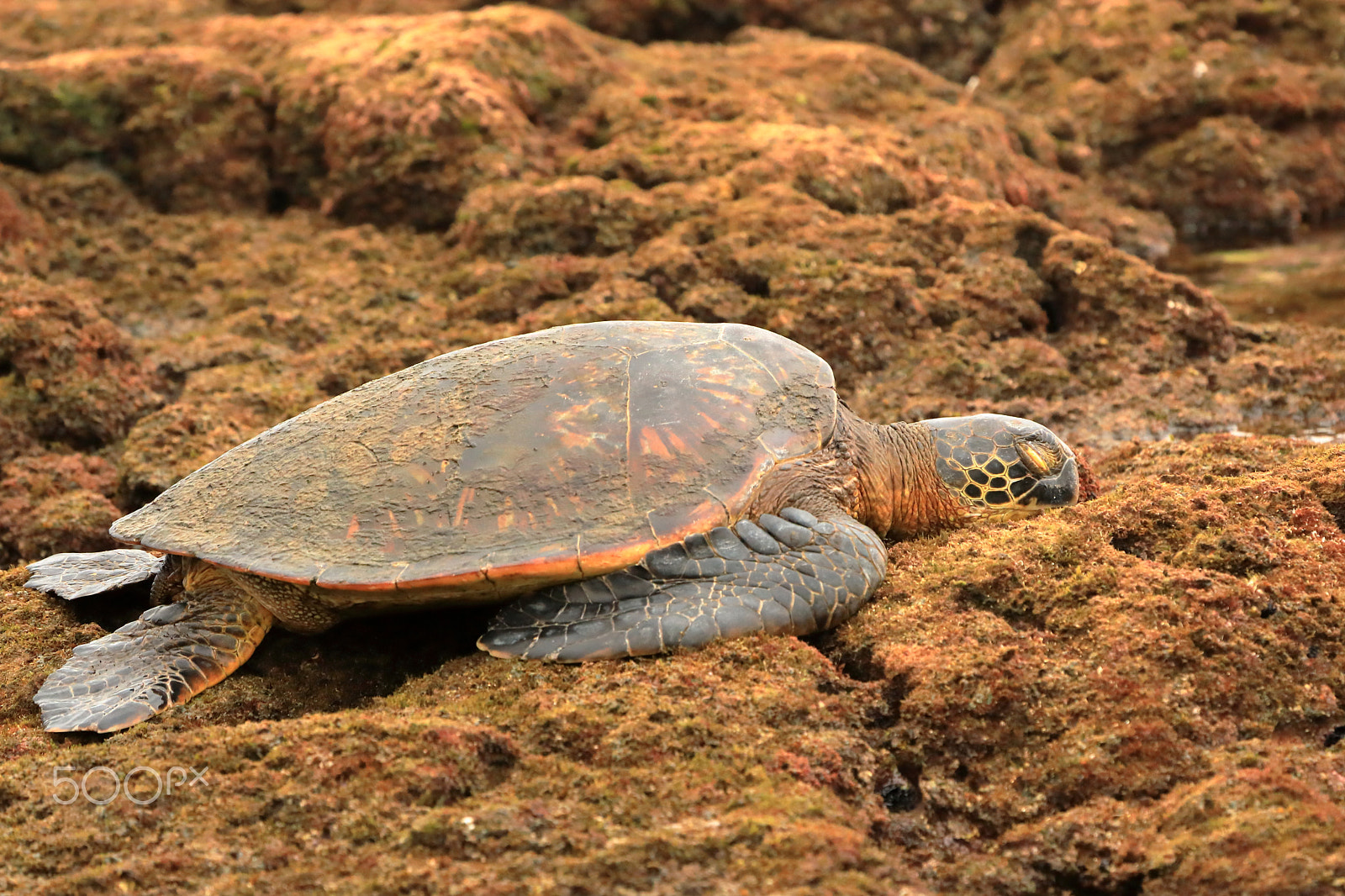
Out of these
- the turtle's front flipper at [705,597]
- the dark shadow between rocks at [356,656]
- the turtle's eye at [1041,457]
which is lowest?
the dark shadow between rocks at [356,656]

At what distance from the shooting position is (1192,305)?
24.5 ft

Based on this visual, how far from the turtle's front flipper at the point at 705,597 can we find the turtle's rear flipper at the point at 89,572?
1854mm

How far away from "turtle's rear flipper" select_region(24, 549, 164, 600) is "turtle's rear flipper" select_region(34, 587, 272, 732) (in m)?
0.32

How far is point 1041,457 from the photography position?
479cm

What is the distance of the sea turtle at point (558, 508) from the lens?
3961mm

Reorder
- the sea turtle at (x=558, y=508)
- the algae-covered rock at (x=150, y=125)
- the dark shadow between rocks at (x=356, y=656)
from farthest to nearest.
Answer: the algae-covered rock at (x=150, y=125) < the dark shadow between rocks at (x=356, y=656) < the sea turtle at (x=558, y=508)

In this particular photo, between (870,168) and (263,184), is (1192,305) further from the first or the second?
(263,184)

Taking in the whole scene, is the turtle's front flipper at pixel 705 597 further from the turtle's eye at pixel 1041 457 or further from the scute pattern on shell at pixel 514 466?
the turtle's eye at pixel 1041 457

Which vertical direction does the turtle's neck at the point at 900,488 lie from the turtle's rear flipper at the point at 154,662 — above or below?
above

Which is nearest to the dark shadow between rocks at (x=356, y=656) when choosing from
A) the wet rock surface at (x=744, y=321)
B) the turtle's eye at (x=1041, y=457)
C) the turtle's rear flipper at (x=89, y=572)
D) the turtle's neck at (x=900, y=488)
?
the wet rock surface at (x=744, y=321)

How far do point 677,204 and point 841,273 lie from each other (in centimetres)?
149

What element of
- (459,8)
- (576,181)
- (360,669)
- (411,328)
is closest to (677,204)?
(576,181)

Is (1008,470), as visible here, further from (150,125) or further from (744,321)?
(150,125)

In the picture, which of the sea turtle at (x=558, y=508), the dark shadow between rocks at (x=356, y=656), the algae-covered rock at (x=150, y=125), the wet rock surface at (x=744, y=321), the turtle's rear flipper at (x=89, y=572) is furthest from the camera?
the algae-covered rock at (x=150, y=125)
